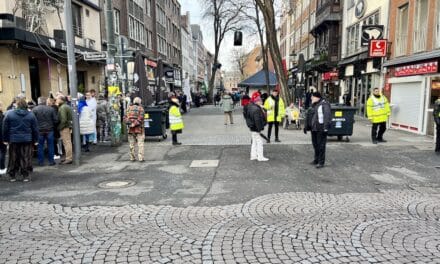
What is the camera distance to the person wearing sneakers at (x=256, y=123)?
8.87 metres

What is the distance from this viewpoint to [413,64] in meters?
14.4

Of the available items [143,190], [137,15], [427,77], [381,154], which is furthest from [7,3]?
[137,15]

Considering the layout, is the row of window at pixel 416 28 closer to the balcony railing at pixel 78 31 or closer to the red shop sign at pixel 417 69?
the red shop sign at pixel 417 69

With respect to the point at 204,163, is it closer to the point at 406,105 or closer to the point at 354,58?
the point at 406,105

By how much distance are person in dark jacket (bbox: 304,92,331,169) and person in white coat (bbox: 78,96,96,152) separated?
247 inches

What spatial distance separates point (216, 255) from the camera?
3.98 metres

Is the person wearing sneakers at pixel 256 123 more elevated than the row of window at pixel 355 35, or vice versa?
the row of window at pixel 355 35

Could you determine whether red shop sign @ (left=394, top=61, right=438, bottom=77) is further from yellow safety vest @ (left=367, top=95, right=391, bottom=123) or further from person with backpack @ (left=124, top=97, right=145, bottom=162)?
person with backpack @ (left=124, top=97, right=145, bottom=162)

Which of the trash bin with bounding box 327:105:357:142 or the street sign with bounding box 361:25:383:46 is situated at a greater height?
the street sign with bounding box 361:25:383:46

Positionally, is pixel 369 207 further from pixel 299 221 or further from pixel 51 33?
pixel 51 33

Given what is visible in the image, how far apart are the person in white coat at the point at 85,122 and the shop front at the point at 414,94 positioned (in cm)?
1163

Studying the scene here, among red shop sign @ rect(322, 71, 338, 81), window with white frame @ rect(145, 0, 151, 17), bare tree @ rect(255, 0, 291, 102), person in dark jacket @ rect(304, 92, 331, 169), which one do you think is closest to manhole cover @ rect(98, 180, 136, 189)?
person in dark jacket @ rect(304, 92, 331, 169)

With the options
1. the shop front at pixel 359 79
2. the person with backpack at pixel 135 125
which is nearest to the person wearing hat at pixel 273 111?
the person with backpack at pixel 135 125

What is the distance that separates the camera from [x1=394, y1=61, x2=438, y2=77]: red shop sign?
42.1 ft
